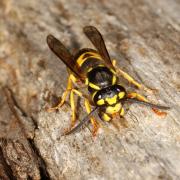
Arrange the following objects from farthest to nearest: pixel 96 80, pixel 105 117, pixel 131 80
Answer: pixel 131 80, pixel 96 80, pixel 105 117

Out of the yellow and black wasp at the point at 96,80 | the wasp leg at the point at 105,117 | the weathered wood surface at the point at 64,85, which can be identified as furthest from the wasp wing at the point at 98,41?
the wasp leg at the point at 105,117

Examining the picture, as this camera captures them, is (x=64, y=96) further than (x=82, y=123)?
Yes

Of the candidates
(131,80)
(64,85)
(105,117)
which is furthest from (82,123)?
(64,85)

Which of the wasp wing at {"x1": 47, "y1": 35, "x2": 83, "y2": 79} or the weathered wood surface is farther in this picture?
the wasp wing at {"x1": 47, "y1": 35, "x2": 83, "y2": 79}

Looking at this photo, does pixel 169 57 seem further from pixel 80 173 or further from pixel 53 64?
pixel 80 173

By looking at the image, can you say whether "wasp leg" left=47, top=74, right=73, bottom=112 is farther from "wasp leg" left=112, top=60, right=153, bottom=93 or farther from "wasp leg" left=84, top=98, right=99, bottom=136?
"wasp leg" left=112, top=60, right=153, bottom=93

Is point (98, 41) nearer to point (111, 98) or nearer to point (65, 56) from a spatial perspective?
point (65, 56)

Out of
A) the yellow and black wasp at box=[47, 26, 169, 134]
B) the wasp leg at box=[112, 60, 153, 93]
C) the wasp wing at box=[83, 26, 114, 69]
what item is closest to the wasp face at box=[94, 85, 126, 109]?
the yellow and black wasp at box=[47, 26, 169, 134]
